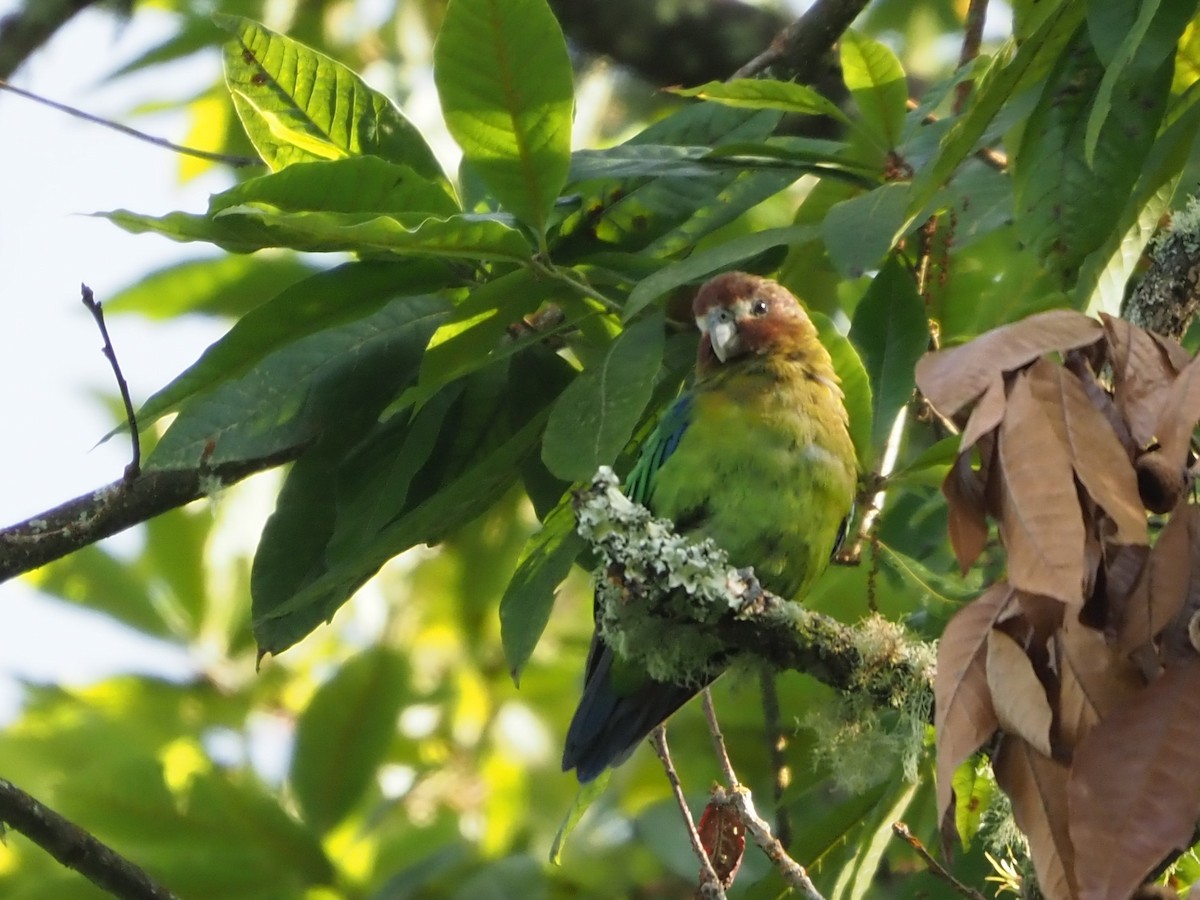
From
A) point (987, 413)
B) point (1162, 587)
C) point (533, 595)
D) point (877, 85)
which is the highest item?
point (877, 85)

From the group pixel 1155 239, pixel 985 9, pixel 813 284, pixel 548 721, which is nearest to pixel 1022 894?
pixel 1155 239

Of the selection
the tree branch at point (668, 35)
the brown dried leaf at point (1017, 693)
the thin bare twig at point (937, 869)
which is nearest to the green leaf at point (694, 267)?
the brown dried leaf at point (1017, 693)

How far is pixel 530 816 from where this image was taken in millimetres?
5070

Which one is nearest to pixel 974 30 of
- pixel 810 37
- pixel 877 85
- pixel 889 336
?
pixel 810 37

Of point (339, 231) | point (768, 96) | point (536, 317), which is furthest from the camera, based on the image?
point (536, 317)

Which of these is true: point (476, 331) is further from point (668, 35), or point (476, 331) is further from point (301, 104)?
point (668, 35)

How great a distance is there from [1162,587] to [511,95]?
4.75ft

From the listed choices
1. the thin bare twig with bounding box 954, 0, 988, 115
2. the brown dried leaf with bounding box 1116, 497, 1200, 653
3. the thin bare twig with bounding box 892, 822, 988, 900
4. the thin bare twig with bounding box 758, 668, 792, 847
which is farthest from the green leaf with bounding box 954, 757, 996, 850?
the thin bare twig with bounding box 954, 0, 988, 115

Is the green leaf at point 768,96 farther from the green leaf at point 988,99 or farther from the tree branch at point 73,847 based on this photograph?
the tree branch at point 73,847

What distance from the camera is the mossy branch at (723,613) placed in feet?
8.26

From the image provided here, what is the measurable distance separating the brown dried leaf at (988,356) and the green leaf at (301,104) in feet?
5.10

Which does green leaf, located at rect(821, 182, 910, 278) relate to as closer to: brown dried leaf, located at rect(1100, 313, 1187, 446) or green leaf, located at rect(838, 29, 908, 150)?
green leaf, located at rect(838, 29, 908, 150)

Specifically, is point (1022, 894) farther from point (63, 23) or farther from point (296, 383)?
point (63, 23)

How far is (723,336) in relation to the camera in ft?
12.3
